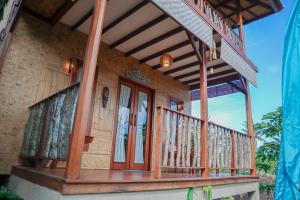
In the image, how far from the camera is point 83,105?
7.63ft

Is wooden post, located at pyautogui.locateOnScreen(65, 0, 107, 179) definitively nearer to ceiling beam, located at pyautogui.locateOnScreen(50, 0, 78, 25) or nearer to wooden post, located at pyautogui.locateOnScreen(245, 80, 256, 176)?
ceiling beam, located at pyautogui.locateOnScreen(50, 0, 78, 25)

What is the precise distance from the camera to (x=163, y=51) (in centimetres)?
554

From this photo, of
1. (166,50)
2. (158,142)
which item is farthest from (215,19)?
(158,142)

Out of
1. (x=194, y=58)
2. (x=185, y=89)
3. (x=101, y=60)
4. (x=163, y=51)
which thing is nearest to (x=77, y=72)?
(x=101, y=60)

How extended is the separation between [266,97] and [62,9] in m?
55.6

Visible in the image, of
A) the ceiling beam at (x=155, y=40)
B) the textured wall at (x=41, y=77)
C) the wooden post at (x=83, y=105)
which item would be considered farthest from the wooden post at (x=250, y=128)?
the wooden post at (x=83, y=105)

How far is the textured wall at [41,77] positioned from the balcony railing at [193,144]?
4.83 ft

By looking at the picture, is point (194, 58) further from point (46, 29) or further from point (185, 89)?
point (46, 29)

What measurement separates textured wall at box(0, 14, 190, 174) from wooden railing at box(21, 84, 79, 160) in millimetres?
258

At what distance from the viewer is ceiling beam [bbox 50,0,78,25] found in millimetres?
3877

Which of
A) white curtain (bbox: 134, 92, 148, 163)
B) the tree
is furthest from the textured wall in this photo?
the tree

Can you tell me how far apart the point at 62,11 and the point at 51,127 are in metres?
2.26

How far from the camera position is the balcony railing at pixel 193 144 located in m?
3.34

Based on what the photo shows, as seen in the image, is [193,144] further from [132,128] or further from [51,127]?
[51,127]
